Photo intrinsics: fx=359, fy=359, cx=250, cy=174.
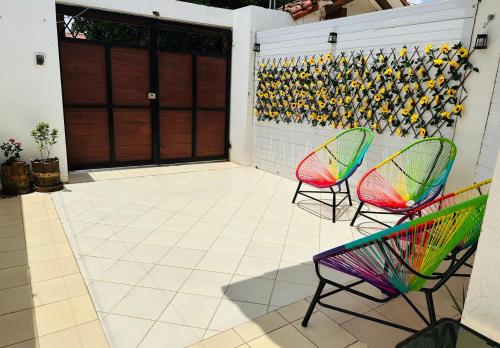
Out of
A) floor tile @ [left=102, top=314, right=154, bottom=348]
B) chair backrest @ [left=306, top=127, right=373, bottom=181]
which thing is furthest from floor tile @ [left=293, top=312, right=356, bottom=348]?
chair backrest @ [left=306, top=127, right=373, bottom=181]

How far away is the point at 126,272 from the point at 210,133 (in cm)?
431

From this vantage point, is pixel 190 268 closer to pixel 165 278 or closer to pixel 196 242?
pixel 165 278

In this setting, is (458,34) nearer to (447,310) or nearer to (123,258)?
(447,310)

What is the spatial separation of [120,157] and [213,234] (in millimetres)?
3179

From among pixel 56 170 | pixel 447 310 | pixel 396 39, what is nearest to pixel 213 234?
pixel 447 310

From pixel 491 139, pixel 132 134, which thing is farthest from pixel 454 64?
pixel 132 134

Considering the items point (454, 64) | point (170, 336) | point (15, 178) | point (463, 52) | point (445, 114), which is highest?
point (463, 52)

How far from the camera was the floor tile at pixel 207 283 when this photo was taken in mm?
2492

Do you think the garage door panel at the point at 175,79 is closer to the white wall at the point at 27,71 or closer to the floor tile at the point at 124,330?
the white wall at the point at 27,71

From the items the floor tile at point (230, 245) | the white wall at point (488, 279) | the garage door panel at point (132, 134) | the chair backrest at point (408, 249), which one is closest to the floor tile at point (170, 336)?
the chair backrest at point (408, 249)

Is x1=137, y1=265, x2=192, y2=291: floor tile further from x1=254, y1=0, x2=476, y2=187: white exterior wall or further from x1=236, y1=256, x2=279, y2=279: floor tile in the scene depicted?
x1=254, y1=0, x2=476, y2=187: white exterior wall

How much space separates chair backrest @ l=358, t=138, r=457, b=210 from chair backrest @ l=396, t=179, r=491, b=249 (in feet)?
0.73

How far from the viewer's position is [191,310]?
228 centimetres

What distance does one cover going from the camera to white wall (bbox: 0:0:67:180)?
4.36 meters
